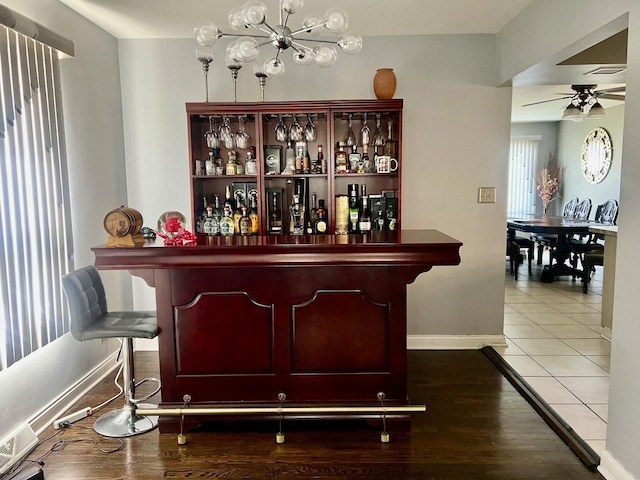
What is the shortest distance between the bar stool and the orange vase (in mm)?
2245

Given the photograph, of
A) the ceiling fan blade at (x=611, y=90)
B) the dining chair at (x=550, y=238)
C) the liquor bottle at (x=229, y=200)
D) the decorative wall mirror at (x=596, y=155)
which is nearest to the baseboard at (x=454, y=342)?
the liquor bottle at (x=229, y=200)

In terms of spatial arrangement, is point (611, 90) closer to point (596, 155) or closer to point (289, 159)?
point (596, 155)

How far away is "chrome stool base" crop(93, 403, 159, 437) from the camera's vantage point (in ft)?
7.98

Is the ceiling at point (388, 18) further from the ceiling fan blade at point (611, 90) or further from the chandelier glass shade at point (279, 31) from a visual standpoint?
the ceiling fan blade at point (611, 90)

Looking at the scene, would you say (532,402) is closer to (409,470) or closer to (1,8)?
(409,470)

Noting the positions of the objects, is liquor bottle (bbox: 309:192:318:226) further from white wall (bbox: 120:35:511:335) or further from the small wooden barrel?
the small wooden barrel

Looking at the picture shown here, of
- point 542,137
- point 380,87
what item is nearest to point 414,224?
point 380,87

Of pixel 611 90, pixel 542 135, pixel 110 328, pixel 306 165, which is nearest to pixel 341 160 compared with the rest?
pixel 306 165

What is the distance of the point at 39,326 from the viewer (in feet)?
8.04

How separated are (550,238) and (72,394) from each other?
5.91 m

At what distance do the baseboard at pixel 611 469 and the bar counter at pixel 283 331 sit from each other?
0.93m

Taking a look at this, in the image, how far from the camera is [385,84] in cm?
330

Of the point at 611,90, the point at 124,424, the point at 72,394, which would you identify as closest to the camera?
the point at 124,424

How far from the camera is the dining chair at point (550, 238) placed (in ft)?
20.0
